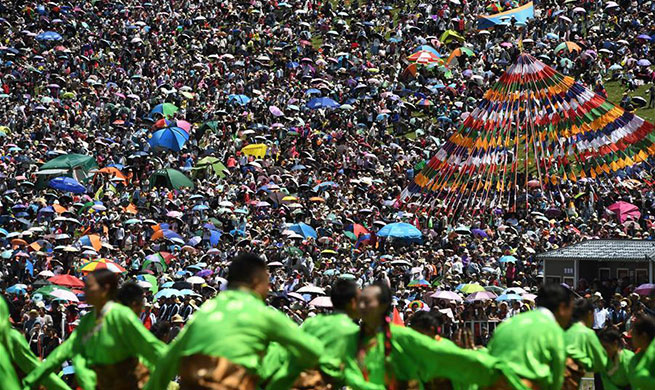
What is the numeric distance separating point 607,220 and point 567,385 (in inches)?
712

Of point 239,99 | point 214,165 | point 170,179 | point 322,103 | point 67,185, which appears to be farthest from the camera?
point 239,99

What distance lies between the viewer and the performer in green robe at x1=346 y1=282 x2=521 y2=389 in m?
9.09

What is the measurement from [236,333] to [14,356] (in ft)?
9.03

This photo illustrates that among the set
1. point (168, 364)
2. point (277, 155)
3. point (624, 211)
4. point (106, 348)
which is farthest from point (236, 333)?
point (277, 155)

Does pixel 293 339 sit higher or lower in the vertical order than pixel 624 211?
higher

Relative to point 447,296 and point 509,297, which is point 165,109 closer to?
point 447,296

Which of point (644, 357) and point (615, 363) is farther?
point (615, 363)

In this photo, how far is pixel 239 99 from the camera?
1576 inches

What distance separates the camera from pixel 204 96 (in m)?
41.7

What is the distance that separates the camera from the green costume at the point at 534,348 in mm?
9188

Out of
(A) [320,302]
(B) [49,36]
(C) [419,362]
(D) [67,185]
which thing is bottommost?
(D) [67,185]

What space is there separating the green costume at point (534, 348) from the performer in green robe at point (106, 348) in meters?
2.43

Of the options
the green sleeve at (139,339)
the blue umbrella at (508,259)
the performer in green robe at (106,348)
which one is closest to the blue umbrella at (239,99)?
the blue umbrella at (508,259)

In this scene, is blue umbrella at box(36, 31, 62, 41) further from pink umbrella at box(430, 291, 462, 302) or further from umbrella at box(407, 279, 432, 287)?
pink umbrella at box(430, 291, 462, 302)
